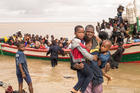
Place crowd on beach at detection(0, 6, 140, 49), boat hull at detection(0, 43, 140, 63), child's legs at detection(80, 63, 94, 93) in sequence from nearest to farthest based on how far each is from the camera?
child's legs at detection(80, 63, 94, 93) < crowd on beach at detection(0, 6, 140, 49) < boat hull at detection(0, 43, 140, 63)

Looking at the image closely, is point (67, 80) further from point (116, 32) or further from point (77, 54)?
point (77, 54)

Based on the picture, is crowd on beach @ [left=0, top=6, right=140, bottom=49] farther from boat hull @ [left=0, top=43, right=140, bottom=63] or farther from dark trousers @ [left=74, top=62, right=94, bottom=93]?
dark trousers @ [left=74, top=62, right=94, bottom=93]

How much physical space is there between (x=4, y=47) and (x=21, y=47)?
1049 centimetres

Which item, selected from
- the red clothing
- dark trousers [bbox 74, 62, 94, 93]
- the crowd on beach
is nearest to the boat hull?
the crowd on beach

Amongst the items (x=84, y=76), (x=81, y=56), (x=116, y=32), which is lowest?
(x=84, y=76)

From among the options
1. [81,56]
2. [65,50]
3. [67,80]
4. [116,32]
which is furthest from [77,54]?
[65,50]

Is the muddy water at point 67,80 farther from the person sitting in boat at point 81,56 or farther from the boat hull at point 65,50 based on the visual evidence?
the person sitting in boat at point 81,56

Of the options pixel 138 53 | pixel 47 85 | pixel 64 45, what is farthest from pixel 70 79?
pixel 64 45

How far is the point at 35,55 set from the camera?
43.2 ft

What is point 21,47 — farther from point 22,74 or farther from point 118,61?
point 118,61

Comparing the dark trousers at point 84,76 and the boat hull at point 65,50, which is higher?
the dark trousers at point 84,76

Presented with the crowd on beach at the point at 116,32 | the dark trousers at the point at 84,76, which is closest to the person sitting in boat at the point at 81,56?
the dark trousers at the point at 84,76

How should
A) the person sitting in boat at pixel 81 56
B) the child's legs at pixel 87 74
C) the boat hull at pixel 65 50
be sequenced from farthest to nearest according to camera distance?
the boat hull at pixel 65 50, the child's legs at pixel 87 74, the person sitting in boat at pixel 81 56

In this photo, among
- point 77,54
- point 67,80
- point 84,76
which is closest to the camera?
point 77,54
